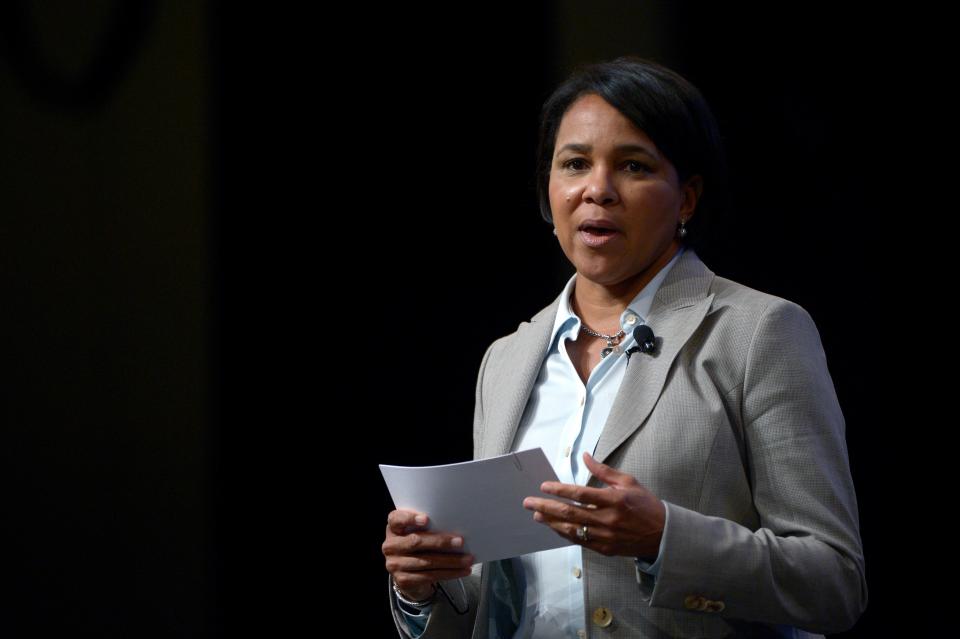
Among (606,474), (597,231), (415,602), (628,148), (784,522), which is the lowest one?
(415,602)

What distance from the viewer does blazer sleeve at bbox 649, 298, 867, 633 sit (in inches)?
58.8

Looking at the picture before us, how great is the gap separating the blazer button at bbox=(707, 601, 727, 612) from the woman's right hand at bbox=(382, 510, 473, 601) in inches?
13.9

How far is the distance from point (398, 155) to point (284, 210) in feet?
1.16

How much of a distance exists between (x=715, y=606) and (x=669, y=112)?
2.56 feet

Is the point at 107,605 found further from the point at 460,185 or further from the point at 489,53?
the point at 489,53

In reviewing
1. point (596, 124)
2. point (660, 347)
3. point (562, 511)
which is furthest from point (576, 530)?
point (596, 124)

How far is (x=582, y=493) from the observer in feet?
4.66

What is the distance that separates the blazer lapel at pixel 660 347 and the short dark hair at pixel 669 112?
0.12m

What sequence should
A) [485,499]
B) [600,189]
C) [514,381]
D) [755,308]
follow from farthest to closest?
[514,381] → [600,189] → [755,308] → [485,499]

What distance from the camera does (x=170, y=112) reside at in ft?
9.96

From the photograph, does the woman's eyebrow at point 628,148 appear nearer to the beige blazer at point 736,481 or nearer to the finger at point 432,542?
the beige blazer at point 736,481

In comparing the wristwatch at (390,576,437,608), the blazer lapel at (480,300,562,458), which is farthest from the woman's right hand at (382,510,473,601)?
the blazer lapel at (480,300,562,458)

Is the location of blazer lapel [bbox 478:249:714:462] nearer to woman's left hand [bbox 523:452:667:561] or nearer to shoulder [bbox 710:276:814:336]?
shoulder [bbox 710:276:814:336]

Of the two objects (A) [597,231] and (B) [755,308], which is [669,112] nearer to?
(A) [597,231]
